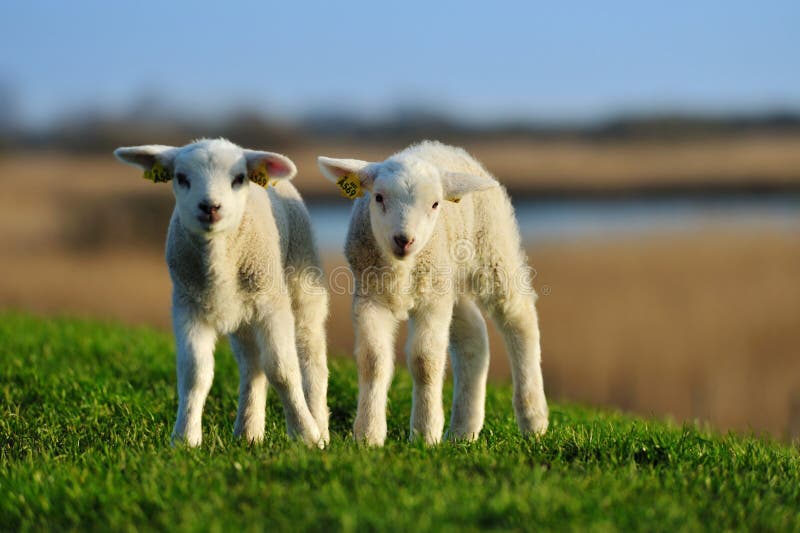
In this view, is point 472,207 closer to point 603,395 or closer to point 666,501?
point 666,501

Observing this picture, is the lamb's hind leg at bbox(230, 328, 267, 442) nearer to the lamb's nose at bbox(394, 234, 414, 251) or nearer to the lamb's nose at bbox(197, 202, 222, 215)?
the lamb's nose at bbox(197, 202, 222, 215)

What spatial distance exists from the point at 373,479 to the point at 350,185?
213 cm

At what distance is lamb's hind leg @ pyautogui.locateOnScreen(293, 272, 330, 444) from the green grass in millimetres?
306

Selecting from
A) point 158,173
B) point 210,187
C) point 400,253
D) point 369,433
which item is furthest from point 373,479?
point 158,173

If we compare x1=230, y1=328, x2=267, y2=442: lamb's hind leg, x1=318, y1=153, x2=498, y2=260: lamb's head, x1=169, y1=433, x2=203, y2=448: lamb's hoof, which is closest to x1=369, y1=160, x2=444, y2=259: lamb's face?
x1=318, y1=153, x2=498, y2=260: lamb's head

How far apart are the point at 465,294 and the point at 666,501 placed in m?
2.63

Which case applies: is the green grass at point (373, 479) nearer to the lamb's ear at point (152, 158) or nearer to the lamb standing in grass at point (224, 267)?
the lamb standing in grass at point (224, 267)

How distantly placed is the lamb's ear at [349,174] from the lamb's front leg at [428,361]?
2.75ft

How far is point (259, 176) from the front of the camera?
5.43 meters

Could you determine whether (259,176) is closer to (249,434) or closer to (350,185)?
(350,185)

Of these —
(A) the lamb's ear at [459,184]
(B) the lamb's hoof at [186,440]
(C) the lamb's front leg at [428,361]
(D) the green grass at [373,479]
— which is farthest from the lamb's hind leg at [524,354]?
(B) the lamb's hoof at [186,440]

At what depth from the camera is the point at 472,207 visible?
6371mm

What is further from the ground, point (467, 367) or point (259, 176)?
point (259, 176)

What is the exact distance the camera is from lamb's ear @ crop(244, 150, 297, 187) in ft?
17.4
